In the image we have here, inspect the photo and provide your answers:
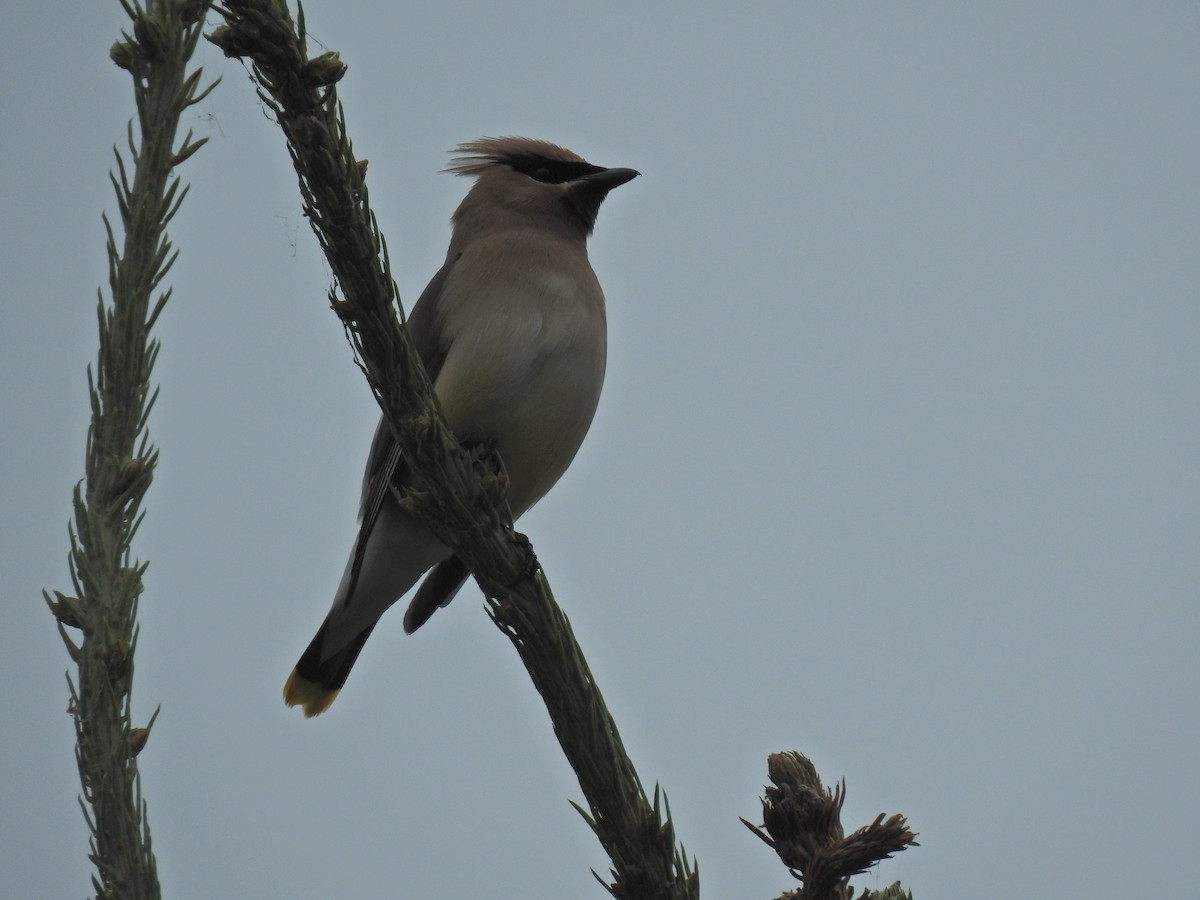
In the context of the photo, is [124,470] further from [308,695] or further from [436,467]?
[308,695]

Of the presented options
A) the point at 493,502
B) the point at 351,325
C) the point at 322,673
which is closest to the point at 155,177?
the point at 351,325

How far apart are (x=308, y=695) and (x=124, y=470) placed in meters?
2.32

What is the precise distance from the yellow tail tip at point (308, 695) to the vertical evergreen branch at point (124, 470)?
2.26 meters

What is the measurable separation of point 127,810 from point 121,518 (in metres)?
0.38

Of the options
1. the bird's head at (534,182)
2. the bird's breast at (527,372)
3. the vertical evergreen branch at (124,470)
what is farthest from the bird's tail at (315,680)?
the vertical evergreen branch at (124,470)

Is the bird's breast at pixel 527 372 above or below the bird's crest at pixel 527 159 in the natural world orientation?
below

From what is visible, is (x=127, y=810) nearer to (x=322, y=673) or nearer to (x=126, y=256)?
(x=126, y=256)

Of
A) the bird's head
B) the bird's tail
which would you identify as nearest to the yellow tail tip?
the bird's tail

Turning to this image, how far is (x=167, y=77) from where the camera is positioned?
1.70m

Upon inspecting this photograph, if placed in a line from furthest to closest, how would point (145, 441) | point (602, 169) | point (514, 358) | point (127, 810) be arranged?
1. point (602, 169)
2. point (514, 358)
3. point (145, 441)
4. point (127, 810)

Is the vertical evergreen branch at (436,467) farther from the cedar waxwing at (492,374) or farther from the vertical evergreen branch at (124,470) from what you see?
the cedar waxwing at (492,374)

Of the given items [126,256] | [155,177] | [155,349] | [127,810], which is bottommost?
[127,810]

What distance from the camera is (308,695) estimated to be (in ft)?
12.3

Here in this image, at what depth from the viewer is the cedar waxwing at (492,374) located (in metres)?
3.23
